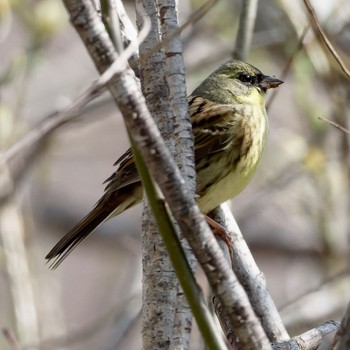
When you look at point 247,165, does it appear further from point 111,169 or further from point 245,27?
point 111,169

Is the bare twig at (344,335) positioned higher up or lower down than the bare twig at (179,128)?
lower down

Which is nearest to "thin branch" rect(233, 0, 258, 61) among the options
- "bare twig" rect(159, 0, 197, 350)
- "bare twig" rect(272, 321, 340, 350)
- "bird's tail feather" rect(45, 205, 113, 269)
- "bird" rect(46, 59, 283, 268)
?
"bird" rect(46, 59, 283, 268)

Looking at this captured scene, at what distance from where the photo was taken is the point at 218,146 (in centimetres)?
329

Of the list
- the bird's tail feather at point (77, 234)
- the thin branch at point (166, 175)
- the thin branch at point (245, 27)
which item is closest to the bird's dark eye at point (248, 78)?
the thin branch at point (245, 27)

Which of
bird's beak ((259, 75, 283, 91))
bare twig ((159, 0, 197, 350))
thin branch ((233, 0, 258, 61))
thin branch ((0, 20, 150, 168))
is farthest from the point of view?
bird's beak ((259, 75, 283, 91))

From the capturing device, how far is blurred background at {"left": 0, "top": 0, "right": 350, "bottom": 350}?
13.4ft

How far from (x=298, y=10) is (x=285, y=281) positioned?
2.50 metres

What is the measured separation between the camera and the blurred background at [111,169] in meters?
4.07

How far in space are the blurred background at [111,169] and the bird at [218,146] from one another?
12 centimetres

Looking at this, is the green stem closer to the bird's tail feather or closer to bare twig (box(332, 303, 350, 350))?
bare twig (box(332, 303, 350, 350))

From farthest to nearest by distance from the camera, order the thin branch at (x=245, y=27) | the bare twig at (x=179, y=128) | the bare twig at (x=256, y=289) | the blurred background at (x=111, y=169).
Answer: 1. the blurred background at (x=111, y=169)
2. the thin branch at (x=245, y=27)
3. the bare twig at (x=256, y=289)
4. the bare twig at (x=179, y=128)

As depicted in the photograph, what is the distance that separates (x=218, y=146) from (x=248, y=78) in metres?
0.41

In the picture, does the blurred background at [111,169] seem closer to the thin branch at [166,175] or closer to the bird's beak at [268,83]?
the bird's beak at [268,83]

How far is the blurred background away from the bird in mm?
121
